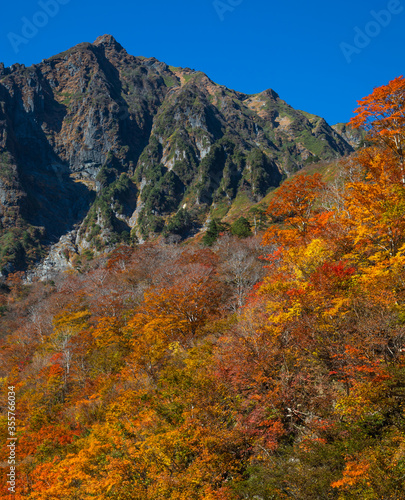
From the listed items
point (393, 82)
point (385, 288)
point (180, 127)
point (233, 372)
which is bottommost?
point (233, 372)

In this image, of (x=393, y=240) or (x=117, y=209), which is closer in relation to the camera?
(x=393, y=240)

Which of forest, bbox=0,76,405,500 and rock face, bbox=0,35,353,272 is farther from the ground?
rock face, bbox=0,35,353,272

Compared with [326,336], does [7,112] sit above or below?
above

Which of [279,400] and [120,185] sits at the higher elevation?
[120,185]

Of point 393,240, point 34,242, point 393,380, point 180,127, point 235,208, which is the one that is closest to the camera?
point 393,380

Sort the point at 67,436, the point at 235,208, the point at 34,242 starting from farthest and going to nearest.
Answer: the point at 34,242
the point at 235,208
the point at 67,436

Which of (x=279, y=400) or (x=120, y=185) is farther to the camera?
(x=120, y=185)

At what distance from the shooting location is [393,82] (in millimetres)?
14688

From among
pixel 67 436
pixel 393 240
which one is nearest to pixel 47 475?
pixel 67 436

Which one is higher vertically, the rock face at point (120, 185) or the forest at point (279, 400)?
the rock face at point (120, 185)

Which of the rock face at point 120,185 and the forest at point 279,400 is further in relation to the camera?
the rock face at point 120,185

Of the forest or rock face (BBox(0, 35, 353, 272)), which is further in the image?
rock face (BBox(0, 35, 353, 272))

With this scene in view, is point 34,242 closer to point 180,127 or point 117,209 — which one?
point 117,209

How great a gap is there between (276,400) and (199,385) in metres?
3.68
